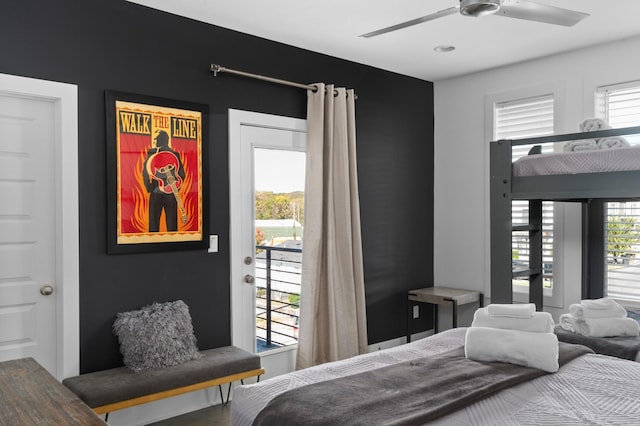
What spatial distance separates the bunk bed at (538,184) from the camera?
2627mm

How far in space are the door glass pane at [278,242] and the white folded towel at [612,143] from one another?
2097mm

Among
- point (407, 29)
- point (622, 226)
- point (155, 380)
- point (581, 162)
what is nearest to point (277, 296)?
point (155, 380)

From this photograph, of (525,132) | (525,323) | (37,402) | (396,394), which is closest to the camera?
(37,402)

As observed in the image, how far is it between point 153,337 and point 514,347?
1.95 meters

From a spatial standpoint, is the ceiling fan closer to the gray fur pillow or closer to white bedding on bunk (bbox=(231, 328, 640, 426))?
white bedding on bunk (bbox=(231, 328, 640, 426))

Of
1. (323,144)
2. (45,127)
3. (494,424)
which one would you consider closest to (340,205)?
(323,144)

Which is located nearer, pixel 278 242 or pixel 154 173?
pixel 154 173

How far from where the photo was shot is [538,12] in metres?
2.52

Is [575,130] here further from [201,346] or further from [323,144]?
[201,346]

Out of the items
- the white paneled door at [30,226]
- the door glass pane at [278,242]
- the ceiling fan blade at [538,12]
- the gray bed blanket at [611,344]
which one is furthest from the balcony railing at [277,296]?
the ceiling fan blade at [538,12]

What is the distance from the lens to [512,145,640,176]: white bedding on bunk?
2.61 meters

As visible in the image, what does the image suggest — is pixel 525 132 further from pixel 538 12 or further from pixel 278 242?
pixel 278 242

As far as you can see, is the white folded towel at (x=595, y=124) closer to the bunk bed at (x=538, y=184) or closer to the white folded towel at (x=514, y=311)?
the bunk bed at (x=538, y=184)

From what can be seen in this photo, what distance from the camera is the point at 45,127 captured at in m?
2.99
